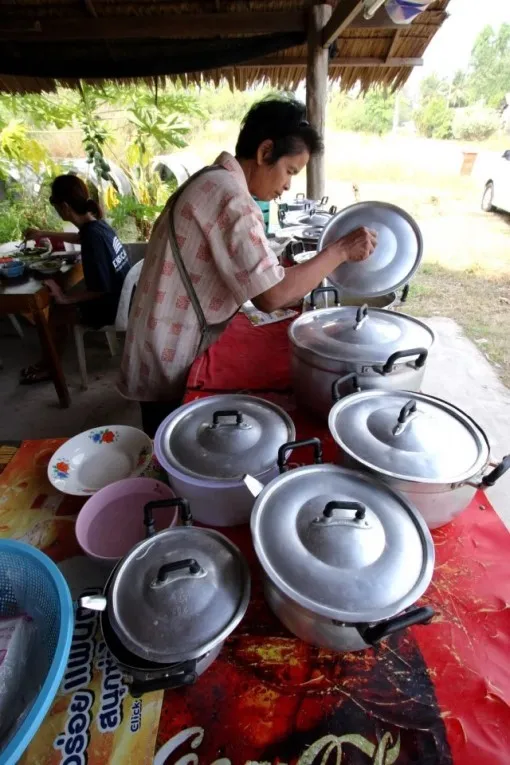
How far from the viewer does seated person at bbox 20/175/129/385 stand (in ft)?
9.59

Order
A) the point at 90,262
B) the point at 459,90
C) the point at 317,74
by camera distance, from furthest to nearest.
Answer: the point at 459,90 → the point at 317,74 → the point at 90,262

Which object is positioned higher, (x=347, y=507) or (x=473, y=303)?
(x=347, y=507)

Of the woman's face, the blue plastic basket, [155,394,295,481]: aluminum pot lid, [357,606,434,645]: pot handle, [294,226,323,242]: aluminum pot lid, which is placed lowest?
the blue plastic basket

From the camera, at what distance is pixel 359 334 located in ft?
3.85

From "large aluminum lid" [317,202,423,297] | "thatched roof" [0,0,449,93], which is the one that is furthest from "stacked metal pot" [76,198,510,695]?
"thatched roof" [0,0,449,93]

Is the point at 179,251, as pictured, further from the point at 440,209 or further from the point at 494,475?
the point at 440,209

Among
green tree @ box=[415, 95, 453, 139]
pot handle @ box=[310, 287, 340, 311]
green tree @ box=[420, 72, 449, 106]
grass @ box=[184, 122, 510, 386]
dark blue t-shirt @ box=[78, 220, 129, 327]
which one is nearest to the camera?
pot handle @ box=[310, 287, 340, 311]

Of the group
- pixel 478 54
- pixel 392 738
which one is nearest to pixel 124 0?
pixel 392 738

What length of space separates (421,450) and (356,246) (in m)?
0.77

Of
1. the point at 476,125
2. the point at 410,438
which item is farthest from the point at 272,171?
the point at 476,125

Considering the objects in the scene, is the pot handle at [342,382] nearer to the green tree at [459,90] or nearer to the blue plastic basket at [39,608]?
the blue plastic basket at [39,608]

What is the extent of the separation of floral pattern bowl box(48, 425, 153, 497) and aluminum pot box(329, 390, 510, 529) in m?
0.61

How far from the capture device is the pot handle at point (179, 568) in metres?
0.63

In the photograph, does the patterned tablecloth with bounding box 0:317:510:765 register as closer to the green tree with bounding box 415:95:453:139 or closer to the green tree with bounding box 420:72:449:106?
the green tree with bounding box 415:95:453:139
